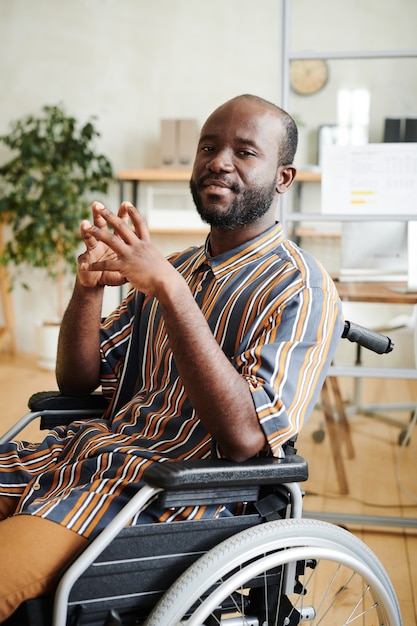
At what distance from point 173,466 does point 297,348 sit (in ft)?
0.92

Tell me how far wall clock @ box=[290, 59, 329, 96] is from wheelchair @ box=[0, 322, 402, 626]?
1.57m

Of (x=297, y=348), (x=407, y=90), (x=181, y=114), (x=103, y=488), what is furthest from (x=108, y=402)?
(x=181, y=114)

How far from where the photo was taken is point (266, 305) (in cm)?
129

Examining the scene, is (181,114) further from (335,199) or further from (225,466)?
(225,466)

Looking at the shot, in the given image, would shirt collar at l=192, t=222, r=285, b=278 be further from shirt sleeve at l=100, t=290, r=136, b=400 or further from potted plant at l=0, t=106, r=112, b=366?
potted plant at l=0, t=106, r=112, b=366

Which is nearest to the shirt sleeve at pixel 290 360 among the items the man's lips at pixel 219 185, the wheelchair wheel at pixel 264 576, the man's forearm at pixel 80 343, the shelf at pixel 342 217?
the wheelchair wheel at pixel 264 576

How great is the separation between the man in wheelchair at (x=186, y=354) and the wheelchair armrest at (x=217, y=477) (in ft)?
0.12

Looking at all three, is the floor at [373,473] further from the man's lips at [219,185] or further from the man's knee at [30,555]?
the man's knee at [30,555]

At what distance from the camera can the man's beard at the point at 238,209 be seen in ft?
4.60

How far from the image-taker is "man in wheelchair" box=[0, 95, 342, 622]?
114 centimetres

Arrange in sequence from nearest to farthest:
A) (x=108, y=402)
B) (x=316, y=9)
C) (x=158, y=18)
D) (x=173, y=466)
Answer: (x=173, y=466), (x=108, y=402), (x=316, y=9), (x=158, y=18)

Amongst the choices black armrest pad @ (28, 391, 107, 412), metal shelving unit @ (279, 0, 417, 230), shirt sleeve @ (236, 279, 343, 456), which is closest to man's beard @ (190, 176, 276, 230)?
shirt sleeve @ (236, 279, 343, 456)

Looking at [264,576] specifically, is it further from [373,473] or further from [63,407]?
[373,473]

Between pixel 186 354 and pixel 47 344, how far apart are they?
3.81m
